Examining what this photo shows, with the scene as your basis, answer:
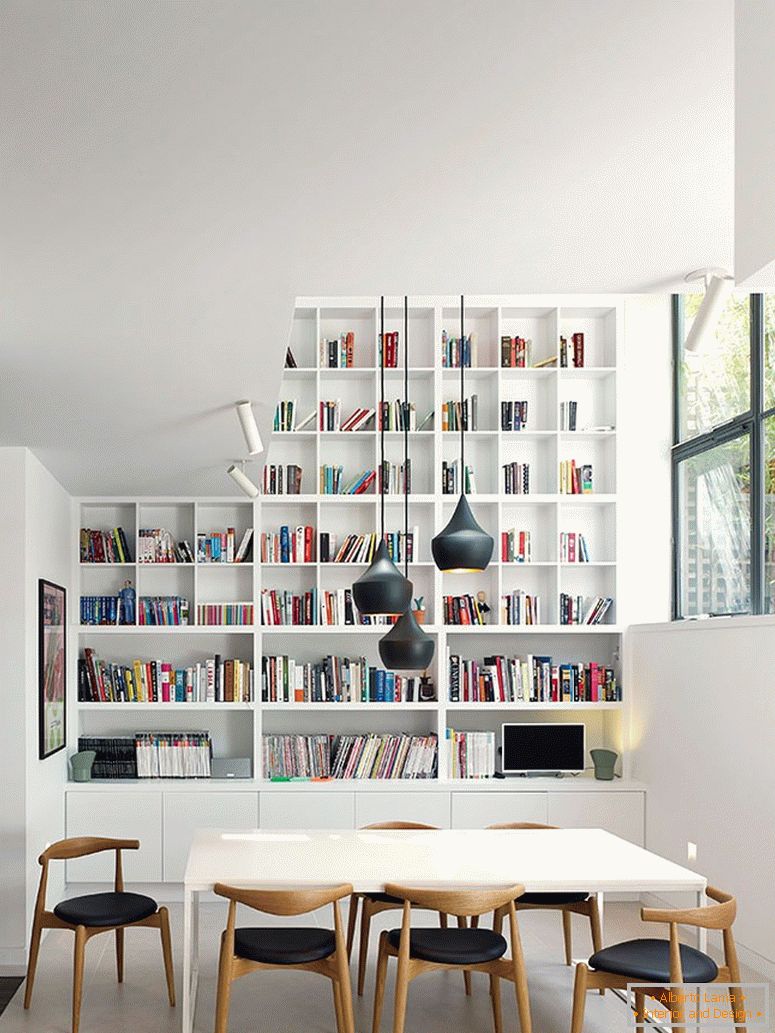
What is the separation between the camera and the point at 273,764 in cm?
810

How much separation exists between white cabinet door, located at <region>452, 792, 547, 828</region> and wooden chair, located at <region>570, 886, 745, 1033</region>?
3216mm

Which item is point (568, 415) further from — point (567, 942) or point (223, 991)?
point (223, 991)

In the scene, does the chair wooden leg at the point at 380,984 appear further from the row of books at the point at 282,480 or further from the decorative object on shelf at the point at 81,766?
the row of books at the point at 282,480

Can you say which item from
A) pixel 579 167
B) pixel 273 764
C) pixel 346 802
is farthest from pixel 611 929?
pixel 579 167

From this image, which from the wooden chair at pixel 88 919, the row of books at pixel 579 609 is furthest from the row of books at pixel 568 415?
the wooden chair at pixel 88 919

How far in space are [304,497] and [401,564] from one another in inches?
30.5

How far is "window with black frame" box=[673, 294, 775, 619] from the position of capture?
21.7 ft

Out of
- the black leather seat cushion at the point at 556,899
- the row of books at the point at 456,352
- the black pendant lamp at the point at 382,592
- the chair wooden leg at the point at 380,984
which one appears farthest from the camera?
the row of books at the point at 456,352

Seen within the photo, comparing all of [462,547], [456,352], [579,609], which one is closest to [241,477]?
[456,352]

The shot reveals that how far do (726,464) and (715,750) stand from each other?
1.66 meters

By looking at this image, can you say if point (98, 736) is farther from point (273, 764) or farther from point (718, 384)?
point (718, 384)

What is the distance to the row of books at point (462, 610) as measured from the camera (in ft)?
26.8

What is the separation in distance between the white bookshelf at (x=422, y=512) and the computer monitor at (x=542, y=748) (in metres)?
0.19

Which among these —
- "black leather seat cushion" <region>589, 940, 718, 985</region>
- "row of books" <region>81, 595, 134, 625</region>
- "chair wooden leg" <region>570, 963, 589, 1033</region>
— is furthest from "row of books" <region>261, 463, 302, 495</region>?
"chair wooden leg" <region>570, 963, 589, 1033</region>
